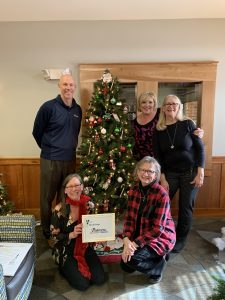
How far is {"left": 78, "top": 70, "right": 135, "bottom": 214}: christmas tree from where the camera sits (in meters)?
2.64

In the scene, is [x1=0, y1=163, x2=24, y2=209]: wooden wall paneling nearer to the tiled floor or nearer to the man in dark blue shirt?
the man in dark blue shirt

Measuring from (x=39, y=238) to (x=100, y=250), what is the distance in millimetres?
814

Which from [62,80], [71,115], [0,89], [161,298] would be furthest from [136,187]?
[0,89]

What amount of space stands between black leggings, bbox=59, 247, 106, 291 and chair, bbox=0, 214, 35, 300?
11.1 inches

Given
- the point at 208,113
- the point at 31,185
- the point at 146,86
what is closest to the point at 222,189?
the point at 208,113

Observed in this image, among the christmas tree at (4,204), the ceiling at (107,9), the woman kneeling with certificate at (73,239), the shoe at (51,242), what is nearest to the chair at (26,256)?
the woman kneeling with certificate at (73,239)

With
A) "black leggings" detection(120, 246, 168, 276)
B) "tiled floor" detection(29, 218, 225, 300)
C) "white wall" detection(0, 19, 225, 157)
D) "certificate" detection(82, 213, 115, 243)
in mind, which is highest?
"white wall" detection(0, 19, 225, 157)

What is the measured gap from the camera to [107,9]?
8.79 ft

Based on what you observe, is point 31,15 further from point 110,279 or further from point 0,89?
point 110,279

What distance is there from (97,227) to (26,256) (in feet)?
1.75

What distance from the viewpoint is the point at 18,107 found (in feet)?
10.2

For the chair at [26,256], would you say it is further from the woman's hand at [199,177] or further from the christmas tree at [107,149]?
the woman's hand at [199,177]

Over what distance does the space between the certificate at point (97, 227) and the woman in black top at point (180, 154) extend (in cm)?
72

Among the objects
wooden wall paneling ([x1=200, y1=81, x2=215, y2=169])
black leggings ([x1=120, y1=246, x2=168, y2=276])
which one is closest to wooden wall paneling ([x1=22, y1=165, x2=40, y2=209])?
black leggings ([x1=120, y1=246, x2=168, y2=276])
